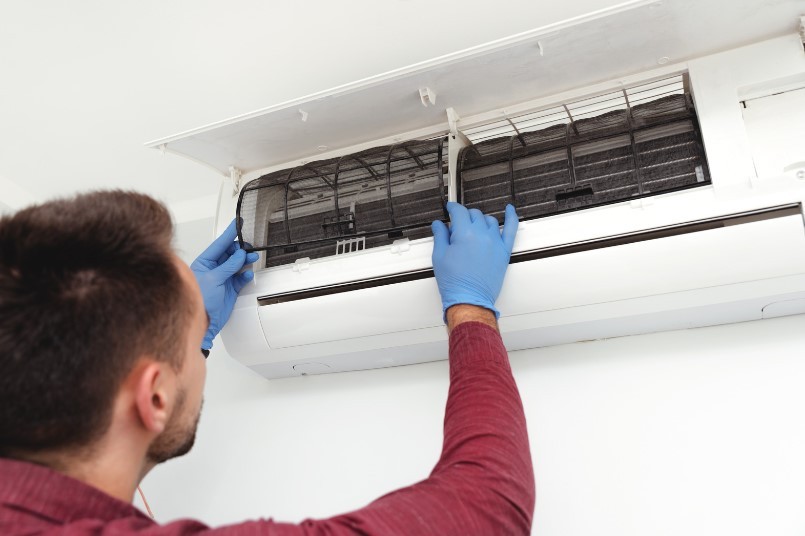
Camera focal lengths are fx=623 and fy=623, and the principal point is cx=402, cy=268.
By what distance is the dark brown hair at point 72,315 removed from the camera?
0.70 m

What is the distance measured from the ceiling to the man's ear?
0.90m

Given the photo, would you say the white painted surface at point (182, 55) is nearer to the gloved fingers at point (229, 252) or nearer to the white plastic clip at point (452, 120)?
the white plastic clip at point (452, 120)

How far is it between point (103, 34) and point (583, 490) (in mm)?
1469

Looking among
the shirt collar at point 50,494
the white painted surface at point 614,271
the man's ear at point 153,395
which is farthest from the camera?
the white painted surface at point 614,271

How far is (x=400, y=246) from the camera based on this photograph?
1271mm

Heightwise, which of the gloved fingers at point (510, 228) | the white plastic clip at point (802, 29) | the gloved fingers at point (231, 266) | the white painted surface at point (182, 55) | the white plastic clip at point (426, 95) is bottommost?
the gloved fingers at point (510, 228)

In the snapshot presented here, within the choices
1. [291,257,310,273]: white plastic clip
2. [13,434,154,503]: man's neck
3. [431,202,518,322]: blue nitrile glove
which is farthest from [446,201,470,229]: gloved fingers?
[13,434,154,503]: man's neck

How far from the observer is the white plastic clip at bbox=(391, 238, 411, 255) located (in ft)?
4.16

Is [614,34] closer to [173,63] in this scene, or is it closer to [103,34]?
[173,63]

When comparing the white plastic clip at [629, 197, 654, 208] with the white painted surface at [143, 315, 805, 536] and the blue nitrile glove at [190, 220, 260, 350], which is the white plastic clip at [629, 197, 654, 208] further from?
the blue nitrile glove at [190, 220, 260, 350]

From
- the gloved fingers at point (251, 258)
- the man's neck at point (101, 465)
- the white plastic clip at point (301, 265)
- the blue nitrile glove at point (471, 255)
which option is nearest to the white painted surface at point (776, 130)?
the blue nitrile glove at point (471, 255)

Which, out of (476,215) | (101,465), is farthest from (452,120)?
(101,465)

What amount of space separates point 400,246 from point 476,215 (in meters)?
0.17

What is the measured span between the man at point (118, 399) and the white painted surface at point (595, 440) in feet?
1.29
